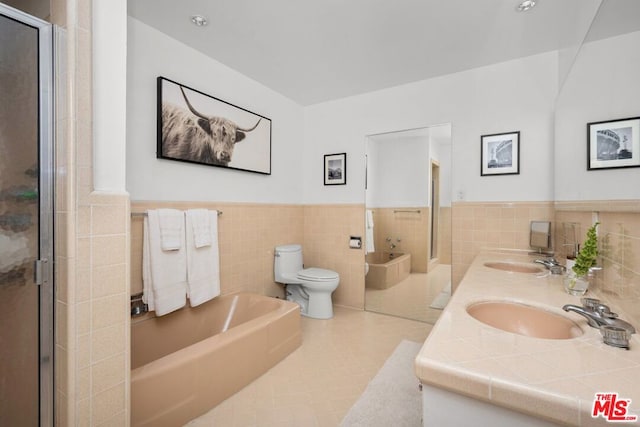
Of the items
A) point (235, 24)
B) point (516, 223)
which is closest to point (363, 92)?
point (235, 24)

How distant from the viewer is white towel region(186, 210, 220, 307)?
2072 millimetres

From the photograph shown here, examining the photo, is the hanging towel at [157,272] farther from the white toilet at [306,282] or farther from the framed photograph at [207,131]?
the white toilet at [306,282]

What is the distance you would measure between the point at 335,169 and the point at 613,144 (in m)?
2.45

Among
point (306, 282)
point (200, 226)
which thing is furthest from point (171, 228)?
point (306, 282)

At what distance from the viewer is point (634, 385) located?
1.97ft

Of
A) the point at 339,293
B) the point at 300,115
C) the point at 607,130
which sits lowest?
the point at 339,293

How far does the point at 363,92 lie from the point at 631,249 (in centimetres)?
267

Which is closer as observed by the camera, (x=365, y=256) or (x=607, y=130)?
(x=607, y=130)

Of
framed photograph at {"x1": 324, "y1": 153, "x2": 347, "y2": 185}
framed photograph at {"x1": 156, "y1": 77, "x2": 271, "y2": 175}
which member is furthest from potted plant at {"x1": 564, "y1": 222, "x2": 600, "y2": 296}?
framed photograph at {"x1": 156, "y1": 77, "x2": 271, "y2": 175}

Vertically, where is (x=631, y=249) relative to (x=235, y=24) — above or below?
below

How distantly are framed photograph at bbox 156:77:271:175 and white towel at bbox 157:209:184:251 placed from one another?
1.44ft

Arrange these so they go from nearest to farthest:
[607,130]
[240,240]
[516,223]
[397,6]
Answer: [607,130] → [397,6] → [516,223] → [240,240]

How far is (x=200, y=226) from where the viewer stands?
84.3 inches

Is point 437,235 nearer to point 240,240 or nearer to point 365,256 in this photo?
point 365,256
